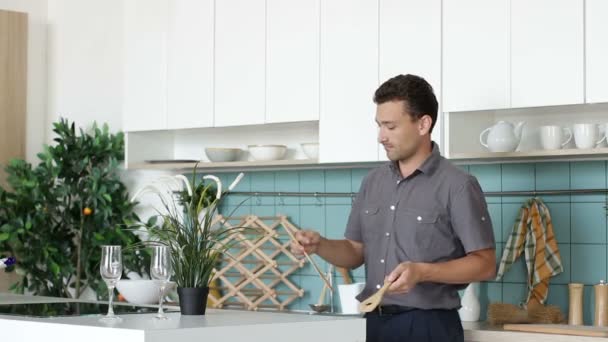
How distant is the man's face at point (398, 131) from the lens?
145 inches

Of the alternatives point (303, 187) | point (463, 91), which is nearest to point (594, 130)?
point (463, 91)

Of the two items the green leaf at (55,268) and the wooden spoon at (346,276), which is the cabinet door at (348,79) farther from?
the green leaf at (55,268)

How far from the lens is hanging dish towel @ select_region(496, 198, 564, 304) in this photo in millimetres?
4391

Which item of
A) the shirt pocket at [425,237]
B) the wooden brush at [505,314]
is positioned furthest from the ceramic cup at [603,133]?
the shirt pocket at [425,237]

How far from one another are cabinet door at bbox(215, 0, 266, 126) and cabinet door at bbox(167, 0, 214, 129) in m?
0.06

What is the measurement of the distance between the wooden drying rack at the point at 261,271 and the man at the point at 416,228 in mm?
1462

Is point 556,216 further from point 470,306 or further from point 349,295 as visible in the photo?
point 349,295

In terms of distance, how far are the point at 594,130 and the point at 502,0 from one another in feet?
A: 2.08

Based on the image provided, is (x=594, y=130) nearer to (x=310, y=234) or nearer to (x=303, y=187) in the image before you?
(x=310, y=234)

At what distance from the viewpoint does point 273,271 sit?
5.30 meters

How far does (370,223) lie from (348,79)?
105cm

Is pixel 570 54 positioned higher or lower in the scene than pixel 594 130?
higher

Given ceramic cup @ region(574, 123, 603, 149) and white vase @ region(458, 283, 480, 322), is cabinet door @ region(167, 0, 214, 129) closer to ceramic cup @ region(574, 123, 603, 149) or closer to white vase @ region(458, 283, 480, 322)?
white vase @ region(458, 283, 480, 322)

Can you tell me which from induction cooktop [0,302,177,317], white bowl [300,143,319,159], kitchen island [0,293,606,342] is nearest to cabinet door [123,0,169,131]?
white bowl [300,143,319,159]
